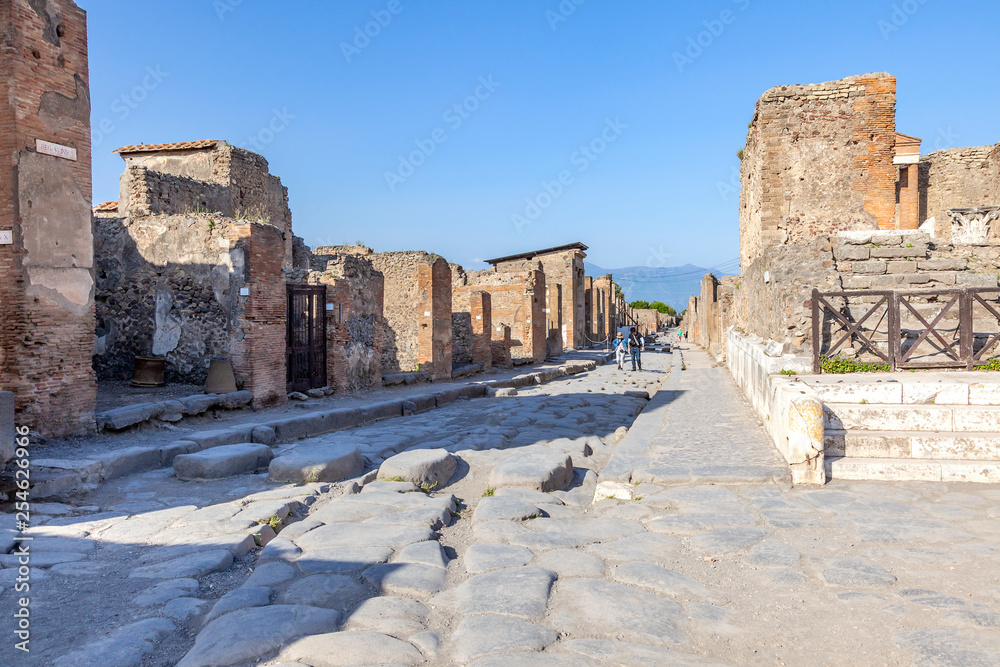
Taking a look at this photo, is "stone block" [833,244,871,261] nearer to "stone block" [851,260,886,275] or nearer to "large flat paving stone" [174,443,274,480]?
"stone block" [851,260,886,275]

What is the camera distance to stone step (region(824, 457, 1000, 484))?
192 inches

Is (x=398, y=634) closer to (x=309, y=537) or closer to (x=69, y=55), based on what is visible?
(x=309, y=537)

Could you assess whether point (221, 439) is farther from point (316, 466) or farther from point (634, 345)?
point (634, 345)

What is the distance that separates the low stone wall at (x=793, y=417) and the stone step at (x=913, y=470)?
8.8 inches

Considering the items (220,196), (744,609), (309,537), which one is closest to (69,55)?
(309,537)

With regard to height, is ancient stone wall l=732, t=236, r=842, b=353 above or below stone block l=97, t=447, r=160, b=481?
above

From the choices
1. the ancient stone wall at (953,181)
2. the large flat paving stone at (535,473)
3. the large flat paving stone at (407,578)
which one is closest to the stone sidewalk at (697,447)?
the large flat paving stone at (535,473)

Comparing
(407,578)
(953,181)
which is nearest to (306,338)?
(407,578)

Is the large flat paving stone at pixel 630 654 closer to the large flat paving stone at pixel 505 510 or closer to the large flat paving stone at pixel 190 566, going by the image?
the large flat paving stone at pixel 505 510

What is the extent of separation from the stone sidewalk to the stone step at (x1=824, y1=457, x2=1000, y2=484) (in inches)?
17.9

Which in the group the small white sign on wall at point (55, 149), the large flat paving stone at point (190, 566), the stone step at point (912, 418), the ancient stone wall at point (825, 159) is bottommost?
the large flat paving stone at point (190, 566)

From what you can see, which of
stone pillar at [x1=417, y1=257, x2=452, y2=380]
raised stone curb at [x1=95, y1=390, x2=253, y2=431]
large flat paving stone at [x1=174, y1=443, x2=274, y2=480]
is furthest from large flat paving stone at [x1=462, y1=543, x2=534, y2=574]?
stone pillar at [x1=417, y1=257, x2=452, y2=380]

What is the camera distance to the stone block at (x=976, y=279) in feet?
27.7

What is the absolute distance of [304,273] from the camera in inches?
505
